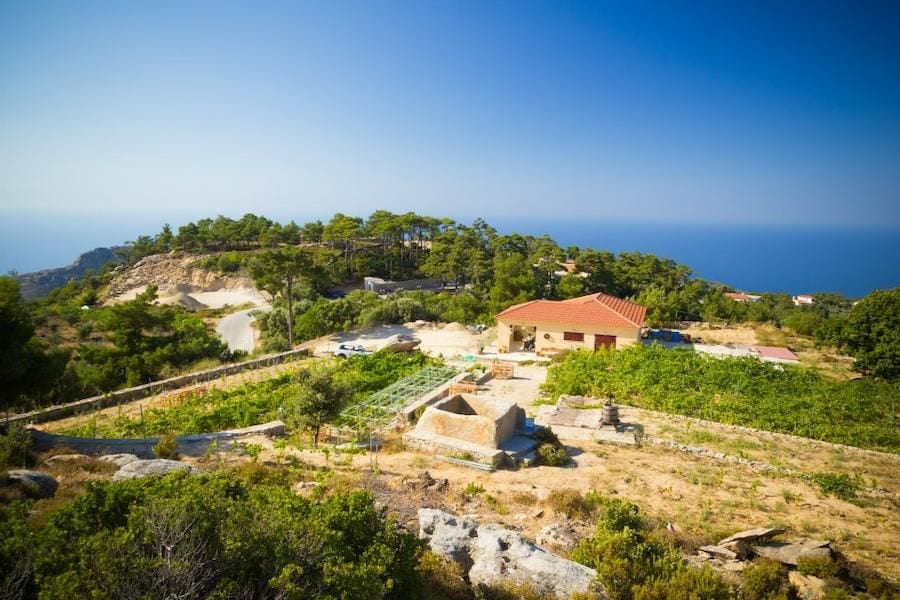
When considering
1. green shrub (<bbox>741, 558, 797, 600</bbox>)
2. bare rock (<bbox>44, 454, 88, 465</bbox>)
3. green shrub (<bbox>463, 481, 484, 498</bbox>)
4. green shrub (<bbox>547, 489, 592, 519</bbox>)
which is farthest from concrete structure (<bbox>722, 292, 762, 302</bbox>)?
bare rock (<bbox>44, 454, 88, 465</bbox>)

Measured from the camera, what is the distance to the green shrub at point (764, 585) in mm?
6348

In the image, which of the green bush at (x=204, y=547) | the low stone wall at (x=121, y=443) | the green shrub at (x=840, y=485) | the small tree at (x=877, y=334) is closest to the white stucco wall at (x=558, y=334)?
the small tree at (x=877, y=334)

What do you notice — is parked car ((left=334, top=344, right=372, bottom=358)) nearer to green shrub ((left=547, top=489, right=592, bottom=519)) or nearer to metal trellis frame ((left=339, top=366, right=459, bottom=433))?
metal trellis frame ((left=339, top=366, right=459, bottom=433))

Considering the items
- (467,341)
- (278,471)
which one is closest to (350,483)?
(278,471)

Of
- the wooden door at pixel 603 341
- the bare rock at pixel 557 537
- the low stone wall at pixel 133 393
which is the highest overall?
the bare rock at pixel 557 537

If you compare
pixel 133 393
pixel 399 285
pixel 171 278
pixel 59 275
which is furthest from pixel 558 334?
pixel 59 275

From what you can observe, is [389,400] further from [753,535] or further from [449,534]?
[753,535]

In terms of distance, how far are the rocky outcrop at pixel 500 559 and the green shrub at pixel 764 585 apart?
2.16 meters

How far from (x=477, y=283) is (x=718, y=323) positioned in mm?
22383

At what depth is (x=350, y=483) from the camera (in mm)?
9352

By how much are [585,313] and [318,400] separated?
707 inches

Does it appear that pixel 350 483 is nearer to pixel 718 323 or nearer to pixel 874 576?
pixel 874 576

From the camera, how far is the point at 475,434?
12.4 meters

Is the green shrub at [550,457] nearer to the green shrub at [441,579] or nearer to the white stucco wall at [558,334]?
the green shrub at [441,579]
